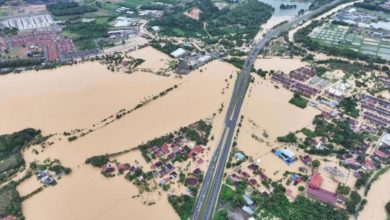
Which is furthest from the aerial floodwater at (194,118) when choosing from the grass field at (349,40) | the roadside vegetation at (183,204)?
the grass field at (349,40)

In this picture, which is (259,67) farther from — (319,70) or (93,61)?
(93,61)

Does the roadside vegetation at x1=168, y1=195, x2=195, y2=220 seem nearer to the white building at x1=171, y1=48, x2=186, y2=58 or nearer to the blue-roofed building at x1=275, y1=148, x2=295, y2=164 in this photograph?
the blue-roofed building at x1=275, y1=148, x2=295, y2=164

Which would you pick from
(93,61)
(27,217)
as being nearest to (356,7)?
(93,61)

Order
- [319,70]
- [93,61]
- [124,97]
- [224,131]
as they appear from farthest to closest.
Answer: [93,61] < [319,70] < [124,97] < [224,131]

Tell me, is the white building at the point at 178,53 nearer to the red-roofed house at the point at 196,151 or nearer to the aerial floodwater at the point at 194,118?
the aerial floodwater at the point at 194,118

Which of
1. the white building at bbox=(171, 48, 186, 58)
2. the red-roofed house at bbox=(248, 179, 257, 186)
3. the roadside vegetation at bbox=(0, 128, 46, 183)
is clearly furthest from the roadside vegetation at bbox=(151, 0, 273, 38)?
the red-roofed house at bbox=(248, 179, 257, 186)

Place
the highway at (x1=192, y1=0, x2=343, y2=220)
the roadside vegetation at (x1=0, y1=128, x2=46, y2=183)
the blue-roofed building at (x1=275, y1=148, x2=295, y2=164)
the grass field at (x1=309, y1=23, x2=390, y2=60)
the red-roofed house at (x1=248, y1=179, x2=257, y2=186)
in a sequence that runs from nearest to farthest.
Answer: the highway at (x1=192, y1=0, x2=343, y2=220), the red-roofed house at (x1=248, y1=179, x2=257, y2=186), the roadside vegetation at (x1=0, y1=128, x2=46, y2=183), the blue-roofed building at (x1=275, y1=148, x2=295, y2=164), the grass field at (x1=309, y1=23, x2=390, y2=60)

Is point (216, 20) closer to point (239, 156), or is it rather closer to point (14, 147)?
point (239, 156)

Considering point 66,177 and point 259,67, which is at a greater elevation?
point 259,67
